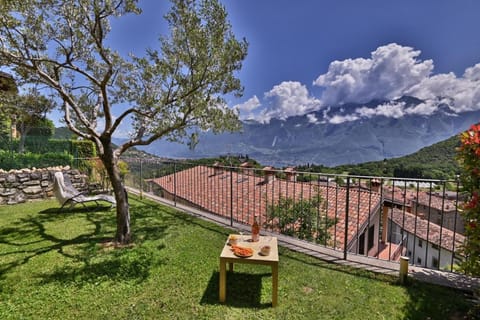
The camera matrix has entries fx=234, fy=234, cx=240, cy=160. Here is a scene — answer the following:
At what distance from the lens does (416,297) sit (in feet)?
8.45

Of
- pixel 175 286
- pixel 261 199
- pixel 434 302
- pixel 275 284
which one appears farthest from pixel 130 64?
pixel 434 302

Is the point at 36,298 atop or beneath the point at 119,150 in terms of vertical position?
beneath

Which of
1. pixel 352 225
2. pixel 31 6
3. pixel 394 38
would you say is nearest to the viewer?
pixel 31 6

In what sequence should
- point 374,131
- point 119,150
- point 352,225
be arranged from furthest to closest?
point 374,131 < point 352,225 < point 119,150

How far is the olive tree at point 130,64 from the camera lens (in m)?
3.52

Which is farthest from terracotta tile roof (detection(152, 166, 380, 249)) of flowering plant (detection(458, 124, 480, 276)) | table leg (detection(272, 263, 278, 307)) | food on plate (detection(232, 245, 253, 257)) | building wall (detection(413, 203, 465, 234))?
flowering plant (detection(458, 124, 480, 276))

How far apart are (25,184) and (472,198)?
9.83 meters

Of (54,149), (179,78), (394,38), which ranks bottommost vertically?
(54,149)

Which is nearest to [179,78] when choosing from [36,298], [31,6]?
[31,6]

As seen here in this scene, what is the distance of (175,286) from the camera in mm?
2809

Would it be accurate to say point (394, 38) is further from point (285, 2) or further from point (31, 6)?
point (31, 6)

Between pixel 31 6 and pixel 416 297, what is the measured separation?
20.7ft

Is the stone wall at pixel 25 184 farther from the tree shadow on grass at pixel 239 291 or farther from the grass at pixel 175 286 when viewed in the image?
the tree shadow on grass at pixel 239 291

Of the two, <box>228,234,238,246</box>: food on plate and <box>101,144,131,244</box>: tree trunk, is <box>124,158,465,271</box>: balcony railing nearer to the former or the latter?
<box>228,234,238,246</box>: food on plate
